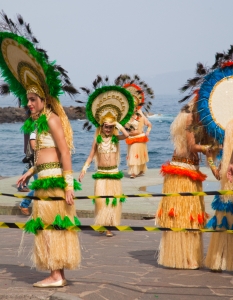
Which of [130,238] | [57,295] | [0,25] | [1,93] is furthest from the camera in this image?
[130,238]

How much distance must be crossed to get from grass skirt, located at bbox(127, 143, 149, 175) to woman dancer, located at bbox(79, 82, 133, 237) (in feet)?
20.6

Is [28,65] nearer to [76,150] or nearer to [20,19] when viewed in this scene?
[20,19]

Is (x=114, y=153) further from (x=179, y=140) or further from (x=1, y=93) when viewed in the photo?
(x=1, y=93)

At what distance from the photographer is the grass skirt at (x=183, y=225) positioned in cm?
734

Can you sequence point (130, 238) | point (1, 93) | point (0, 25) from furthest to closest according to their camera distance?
point (130, 238) → point (1, 93) → point (0, 25)

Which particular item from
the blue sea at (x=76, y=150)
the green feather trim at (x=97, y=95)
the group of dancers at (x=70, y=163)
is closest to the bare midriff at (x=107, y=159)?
the green feather trim at (x=97, y=95)

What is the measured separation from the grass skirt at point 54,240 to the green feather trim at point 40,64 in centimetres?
70

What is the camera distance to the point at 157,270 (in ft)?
23.9

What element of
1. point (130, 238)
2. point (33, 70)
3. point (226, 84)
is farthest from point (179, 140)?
point (130, 238)

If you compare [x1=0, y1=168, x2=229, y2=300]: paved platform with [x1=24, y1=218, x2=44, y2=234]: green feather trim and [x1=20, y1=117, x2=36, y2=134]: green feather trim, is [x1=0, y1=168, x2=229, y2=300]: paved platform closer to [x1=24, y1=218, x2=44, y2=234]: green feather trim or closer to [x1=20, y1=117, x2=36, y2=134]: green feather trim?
[x1=24, y1=218, x2=44, y2=234]: green feather trim

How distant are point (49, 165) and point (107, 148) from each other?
3.39m

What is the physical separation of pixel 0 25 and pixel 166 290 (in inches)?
105

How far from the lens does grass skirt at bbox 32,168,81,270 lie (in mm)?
6320

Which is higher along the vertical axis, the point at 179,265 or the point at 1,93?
the point at 1,93
